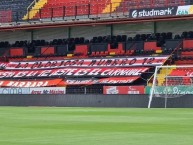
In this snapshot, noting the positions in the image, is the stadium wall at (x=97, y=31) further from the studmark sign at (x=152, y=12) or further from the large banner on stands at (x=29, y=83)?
the large banner on stands at (x=29, y=83)

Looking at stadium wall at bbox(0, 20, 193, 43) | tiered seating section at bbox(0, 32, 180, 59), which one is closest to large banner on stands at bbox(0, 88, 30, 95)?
tiered seating section at bbox(0, 32, 180, 59)

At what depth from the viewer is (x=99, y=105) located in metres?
34.8

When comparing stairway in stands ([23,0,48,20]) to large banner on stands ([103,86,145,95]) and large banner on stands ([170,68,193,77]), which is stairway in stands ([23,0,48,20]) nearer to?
large banner on stands ([103,86,145,95])

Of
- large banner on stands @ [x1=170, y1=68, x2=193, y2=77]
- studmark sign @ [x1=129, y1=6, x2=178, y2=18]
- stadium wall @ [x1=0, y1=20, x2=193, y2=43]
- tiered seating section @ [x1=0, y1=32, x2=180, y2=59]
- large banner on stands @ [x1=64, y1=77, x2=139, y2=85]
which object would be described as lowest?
large banner on stands @ [x1=64, y1=77, x2=139, y2=85]

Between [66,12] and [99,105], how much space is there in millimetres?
17326

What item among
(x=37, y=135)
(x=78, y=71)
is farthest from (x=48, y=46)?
(x=37, y=135)

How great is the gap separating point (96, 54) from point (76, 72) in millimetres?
2914

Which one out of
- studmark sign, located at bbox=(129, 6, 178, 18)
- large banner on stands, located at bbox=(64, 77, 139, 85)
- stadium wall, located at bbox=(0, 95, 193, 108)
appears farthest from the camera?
studmark sign, located at bbox=(129, 6, 178, 18)

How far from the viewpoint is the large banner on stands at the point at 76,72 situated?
43.2 m

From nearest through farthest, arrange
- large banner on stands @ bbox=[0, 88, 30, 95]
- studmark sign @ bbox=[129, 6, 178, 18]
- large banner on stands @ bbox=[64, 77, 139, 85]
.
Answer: large banner on stands @ bbox=[0, 88, 30, 95], large banner on stands @ bbox=[64, 77, 139, 85], studmark sign @ bbox=[129, 6, 178, 18]

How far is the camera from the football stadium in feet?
113

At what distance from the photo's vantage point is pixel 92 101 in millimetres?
35312

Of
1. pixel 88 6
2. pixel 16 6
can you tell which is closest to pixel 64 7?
pixel 88 6

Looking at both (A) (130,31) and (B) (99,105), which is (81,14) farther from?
(B) (99,105)
